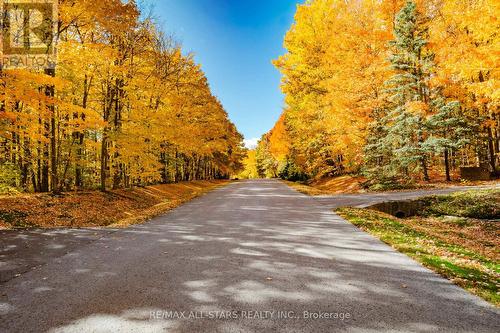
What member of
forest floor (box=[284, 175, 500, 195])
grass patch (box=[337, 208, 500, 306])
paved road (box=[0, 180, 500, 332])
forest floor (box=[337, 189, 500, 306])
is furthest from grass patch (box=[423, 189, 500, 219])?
paved road (box=[0, 180, 500, 332])

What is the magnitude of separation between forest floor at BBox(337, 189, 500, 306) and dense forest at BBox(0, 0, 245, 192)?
442 inches

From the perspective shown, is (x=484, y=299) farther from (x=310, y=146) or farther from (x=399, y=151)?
(x=310, y=146)

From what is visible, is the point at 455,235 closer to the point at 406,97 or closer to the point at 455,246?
the point at 455,246

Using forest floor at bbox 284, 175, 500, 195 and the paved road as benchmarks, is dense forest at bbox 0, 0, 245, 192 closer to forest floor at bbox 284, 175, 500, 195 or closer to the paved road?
the paved road

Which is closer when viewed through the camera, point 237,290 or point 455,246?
point 237,290

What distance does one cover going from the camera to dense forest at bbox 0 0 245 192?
11.5 meters

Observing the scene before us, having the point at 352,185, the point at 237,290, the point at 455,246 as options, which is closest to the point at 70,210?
the point at 237,290

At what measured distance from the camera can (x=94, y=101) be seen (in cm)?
1792

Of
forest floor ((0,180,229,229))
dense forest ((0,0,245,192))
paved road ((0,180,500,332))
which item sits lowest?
paved road ((0,180,500,332))

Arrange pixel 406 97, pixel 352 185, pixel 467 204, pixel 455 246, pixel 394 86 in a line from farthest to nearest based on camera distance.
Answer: pixel 352 185, pixel 394 86, pixel 406 97, pixel 467 204, pixel 455 246

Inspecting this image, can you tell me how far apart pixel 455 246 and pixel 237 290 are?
6.62m

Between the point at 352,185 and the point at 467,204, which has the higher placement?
the point at 352,185

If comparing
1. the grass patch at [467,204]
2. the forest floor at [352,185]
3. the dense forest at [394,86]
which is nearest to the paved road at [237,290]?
the grass patch at [467,204]

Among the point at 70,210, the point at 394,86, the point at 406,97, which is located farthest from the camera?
the point at 394,86
